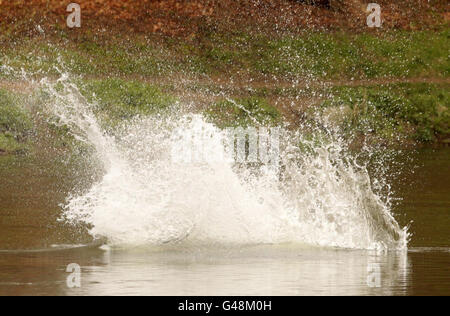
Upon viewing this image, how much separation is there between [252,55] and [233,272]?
19.3 m

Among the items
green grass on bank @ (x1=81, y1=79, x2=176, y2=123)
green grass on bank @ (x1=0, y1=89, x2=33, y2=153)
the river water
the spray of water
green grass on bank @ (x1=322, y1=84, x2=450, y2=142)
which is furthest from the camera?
green grass on bank @ (x1=322, y1=84, x2=450, y2=142)

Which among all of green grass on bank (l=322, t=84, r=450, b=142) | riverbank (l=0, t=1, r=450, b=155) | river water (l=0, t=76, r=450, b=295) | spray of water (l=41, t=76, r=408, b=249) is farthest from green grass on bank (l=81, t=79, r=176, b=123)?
spray of water (l=41, t=76, r=408, b=249)

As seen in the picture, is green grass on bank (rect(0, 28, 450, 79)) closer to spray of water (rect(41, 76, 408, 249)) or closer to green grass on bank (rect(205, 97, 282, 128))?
green grass on bank (rect(205, 97, 282, 128))

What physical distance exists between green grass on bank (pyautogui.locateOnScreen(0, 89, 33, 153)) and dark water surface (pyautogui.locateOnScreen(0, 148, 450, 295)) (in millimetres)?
8262

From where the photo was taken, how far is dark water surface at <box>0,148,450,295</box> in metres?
10.1

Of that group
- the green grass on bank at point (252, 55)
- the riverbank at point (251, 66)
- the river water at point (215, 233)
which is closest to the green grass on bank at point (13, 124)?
the riverbank at point (251, 66)

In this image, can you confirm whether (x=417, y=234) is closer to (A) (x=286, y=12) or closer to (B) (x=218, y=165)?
(B) (x=218, y=165)

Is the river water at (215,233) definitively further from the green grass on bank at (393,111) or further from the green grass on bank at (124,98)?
the green grass on bank at (393,111)

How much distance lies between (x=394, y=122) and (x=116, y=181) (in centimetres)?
1505

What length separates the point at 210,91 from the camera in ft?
89.6

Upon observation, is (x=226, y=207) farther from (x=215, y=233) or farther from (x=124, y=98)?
(x=124, y=98)

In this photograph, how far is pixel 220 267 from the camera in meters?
11.2
